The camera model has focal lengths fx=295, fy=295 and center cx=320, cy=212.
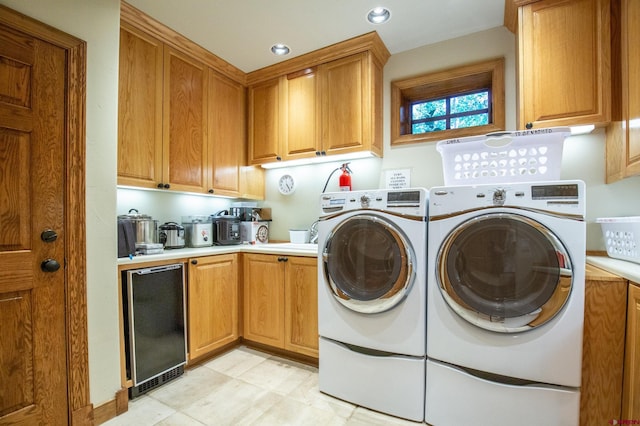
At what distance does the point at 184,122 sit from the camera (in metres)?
2.39

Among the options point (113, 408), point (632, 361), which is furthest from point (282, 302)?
point (632, 361)

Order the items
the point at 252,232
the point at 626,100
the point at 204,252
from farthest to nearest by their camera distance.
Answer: the point at 252,232 → the point at 204,252 → the point at 626,100

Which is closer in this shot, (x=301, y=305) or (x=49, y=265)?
(x=49, y=265)

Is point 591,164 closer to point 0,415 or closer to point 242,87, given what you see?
point 242,87

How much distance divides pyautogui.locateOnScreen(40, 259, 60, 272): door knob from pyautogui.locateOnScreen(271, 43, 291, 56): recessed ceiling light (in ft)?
6.96

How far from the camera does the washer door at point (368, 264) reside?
62.4 inches

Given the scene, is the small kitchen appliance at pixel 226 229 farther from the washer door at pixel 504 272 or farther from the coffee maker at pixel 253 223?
the washer door at pixel 504 272

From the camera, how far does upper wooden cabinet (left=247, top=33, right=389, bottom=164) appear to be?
2373 millimetres

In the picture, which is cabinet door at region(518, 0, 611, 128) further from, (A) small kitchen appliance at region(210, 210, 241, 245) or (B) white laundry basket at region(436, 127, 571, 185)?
(A) small kitchen appliance at region(210, 210, 241, 245)

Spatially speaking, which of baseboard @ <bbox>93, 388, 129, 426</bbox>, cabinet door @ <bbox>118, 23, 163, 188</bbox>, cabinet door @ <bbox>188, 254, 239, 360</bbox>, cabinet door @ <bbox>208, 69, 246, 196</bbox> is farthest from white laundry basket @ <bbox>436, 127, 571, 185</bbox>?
baseboard @ <bbox>93, 388, 129, 426</bbox>

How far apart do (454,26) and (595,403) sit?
2420 mm

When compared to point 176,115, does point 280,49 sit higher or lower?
higher

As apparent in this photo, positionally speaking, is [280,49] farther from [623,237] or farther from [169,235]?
[623,237]

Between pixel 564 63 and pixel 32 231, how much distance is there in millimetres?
3034
